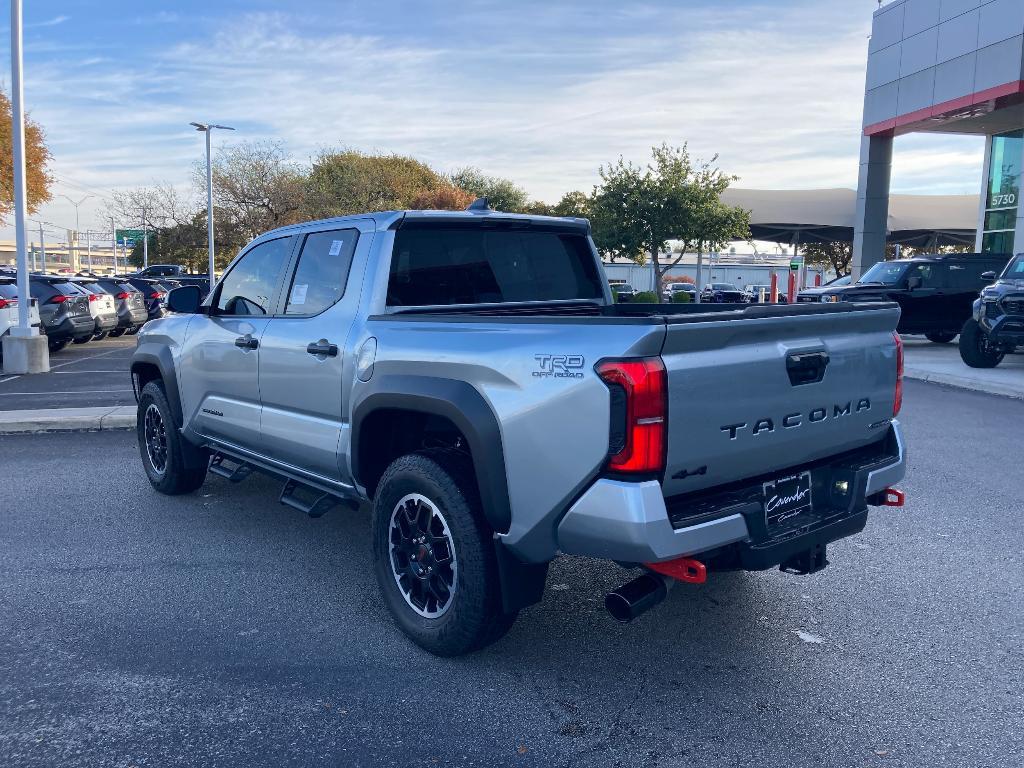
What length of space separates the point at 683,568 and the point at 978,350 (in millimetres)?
13661

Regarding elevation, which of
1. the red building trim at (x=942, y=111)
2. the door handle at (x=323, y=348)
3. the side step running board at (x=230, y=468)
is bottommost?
the side step running board at (x=230, y=468)

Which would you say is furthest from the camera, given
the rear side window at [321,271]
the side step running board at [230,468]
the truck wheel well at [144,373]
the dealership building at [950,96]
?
the dealership building at [950,96]

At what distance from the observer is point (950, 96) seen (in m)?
24.2

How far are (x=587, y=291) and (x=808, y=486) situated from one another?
1.99 m

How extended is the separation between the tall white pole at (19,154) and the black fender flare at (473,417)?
12.2 m

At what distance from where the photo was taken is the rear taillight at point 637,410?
9.82 ft

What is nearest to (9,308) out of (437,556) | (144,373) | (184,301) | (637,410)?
(144,373)

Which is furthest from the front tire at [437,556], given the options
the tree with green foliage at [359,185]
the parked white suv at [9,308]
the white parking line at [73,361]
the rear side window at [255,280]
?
the tree with green foliage at [359,185]

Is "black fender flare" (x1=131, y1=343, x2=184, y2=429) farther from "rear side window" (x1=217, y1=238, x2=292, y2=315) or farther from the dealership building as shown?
the dealership building

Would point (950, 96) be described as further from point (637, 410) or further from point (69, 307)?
point (637, 410)

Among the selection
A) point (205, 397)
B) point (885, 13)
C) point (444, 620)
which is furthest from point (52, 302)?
point (885, 13)

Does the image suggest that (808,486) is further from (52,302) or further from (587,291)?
(52,302)

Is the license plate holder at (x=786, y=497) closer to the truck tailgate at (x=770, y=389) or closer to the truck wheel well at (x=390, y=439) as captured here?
the truck tailgate at (x=770, y=389)

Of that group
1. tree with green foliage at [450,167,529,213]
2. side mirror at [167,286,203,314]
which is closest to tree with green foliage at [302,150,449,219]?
tree with green foliage at [450,167,529,213]
